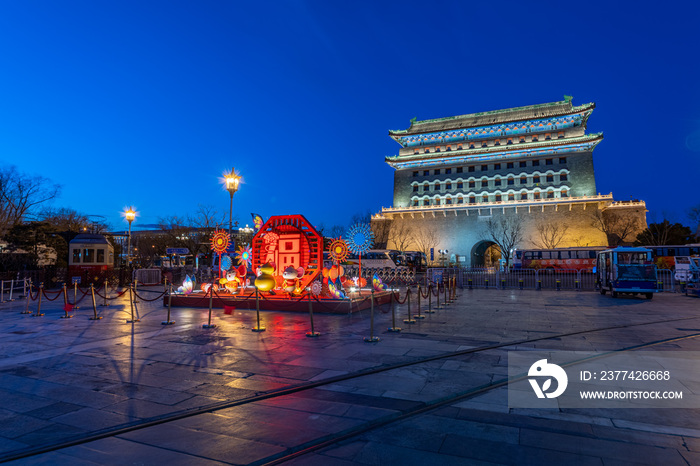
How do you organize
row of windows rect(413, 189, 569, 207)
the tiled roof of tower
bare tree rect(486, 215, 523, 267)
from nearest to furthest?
1. bare tree rect(486, 215, 523, 267)
2. row of windows rect(413, 189, 569, 207)
3. the tiled roof of tower

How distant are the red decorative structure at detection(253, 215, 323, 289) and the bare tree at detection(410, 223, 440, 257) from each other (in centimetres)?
3952

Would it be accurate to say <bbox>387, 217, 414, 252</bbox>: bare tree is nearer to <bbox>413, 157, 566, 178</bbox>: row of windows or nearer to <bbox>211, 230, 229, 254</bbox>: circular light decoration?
<bbox>413, 157, 566, 178</bbox>: row of windows

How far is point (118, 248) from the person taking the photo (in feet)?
116

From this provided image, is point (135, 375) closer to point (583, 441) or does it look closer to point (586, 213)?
point (583, 441)

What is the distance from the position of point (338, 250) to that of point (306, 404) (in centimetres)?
1165

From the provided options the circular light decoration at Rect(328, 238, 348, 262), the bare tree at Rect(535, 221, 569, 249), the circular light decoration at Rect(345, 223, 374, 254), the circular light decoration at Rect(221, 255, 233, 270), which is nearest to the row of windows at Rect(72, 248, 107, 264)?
the circular light decoration at Rect(221, 255, 233, 270)

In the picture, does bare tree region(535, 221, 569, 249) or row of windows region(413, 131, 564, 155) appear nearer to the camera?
bare tree region(535, 221, 569, 249)

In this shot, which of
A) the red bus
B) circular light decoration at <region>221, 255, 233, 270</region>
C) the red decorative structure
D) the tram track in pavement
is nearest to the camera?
the tram track in pavement

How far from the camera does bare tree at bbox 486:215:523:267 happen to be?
1970 inches

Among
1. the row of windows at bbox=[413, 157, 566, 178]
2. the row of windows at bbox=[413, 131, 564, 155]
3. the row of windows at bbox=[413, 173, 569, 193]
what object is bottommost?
the row of windows at bbox=[413, 173, 569, 193]

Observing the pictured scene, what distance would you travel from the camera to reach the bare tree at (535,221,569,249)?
48000 millimetres

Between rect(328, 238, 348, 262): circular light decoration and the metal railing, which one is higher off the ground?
rect(328, 238, 348, 262): circular light decoration

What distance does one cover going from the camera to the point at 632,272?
18.3m

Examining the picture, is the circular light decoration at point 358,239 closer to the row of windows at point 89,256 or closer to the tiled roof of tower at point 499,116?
the row of windows at point 89,256
